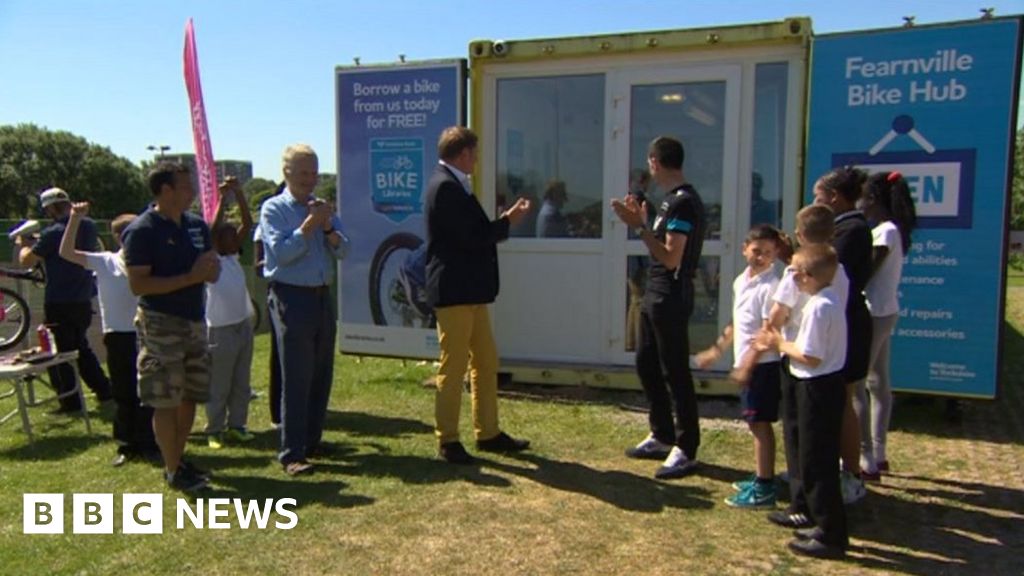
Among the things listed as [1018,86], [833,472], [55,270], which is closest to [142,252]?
[55,270]

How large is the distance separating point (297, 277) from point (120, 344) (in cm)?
153

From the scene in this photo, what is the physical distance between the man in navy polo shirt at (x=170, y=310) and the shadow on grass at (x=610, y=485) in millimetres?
1769

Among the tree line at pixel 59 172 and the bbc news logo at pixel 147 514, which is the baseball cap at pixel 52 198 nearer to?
the bbc news logo at pixel 147 514

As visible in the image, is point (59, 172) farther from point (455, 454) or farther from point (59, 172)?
point (455, 454)

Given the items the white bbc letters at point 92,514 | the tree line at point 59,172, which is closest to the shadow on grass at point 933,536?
the white bbc letters at point 92,514

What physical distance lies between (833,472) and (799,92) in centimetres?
339

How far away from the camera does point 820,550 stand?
11.7 ft

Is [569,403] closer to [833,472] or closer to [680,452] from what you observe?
[680,452]

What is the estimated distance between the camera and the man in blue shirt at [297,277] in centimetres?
458

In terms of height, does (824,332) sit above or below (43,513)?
above

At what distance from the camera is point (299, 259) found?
463 cm

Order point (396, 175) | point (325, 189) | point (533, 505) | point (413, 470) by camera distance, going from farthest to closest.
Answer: point (325, 189) < point (396, 175) < point (413, 470) < point (533, 505)

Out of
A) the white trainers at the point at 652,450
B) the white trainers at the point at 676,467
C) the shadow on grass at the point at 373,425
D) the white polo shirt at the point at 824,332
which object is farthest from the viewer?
the shadow on grass at the point at 373,425

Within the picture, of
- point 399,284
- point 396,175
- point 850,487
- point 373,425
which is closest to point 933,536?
point 850,487
